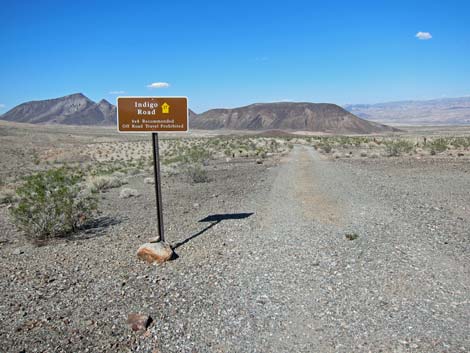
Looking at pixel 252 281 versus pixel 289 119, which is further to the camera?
pixel 289 119

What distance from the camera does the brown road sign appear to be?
735 cm

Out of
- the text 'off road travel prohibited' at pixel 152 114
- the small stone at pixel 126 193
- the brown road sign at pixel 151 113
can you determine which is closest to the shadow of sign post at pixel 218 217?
the text 'off road travel prohibited' at pixel 152 114

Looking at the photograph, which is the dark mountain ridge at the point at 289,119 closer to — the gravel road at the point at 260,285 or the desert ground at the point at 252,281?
the desert ground at the point at 252,281

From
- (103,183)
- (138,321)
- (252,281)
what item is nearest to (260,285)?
(252,281)

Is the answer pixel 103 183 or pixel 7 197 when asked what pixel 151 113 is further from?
pixel 103 183

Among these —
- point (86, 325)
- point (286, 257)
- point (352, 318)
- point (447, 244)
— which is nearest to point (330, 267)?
point (286, 257)

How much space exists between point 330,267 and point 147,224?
193 inches

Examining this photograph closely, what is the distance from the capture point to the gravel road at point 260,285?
4.41 metres

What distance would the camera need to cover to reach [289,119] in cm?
15738

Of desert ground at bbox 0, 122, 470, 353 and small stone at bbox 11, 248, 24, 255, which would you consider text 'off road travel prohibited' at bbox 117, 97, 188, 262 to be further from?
small stone at bbox 11, 248, 24, 255

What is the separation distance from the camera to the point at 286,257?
702 centimetres

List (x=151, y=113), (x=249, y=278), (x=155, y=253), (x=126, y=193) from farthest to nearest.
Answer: (x=126, y=193)
(x=151, y=113)
(x=155, y=253)
(x=249, y=278)

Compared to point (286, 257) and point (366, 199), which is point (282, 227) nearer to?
point (286, 257)

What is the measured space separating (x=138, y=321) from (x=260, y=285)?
188cm
